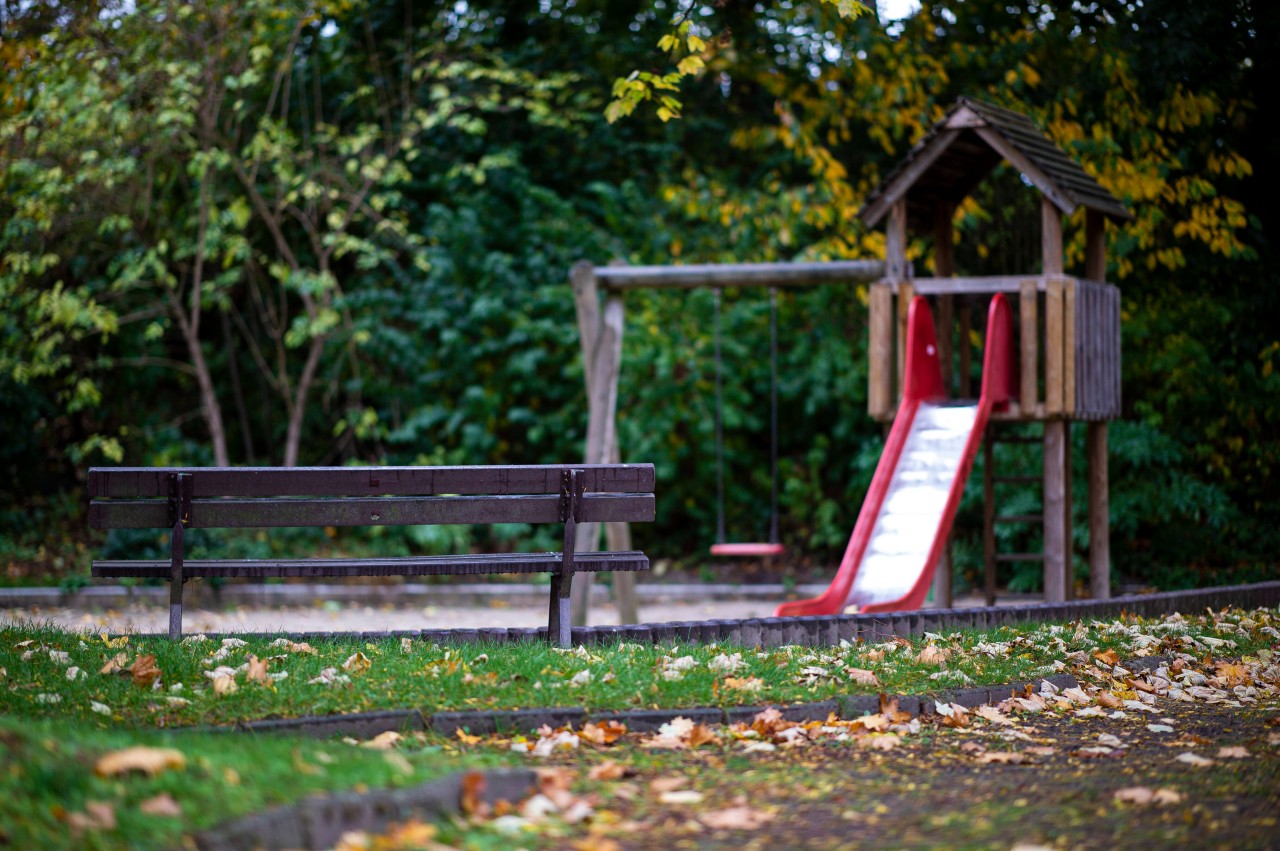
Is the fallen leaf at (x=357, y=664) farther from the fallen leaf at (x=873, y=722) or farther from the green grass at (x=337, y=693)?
the fallen leaf at (x=873, y=722)

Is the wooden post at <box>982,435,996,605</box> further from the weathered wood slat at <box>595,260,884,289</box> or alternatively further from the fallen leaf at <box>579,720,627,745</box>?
the fallen leaf at <box>579,720,627,745</box>

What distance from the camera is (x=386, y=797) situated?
333 cm

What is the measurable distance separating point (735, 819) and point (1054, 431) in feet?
22.7

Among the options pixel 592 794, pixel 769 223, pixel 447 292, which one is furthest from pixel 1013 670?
pixel 447 292

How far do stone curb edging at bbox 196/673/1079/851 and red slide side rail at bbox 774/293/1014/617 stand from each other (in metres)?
2.65

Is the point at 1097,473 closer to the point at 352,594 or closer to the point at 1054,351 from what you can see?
the point at 1054,351

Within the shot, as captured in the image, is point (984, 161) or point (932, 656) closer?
point (932, 656)

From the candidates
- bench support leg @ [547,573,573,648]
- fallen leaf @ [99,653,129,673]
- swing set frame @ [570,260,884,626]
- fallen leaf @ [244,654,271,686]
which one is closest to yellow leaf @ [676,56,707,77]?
swing set frame @ [570,260,884,626]

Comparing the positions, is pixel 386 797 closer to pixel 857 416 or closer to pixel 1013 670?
pixel 1013 670

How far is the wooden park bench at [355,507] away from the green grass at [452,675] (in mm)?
360

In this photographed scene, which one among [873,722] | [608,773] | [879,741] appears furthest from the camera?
[873,722]

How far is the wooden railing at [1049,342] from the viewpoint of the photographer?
9.53m

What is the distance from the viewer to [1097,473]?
10.5m

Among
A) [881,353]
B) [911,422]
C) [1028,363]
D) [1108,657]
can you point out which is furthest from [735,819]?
[881,353]
